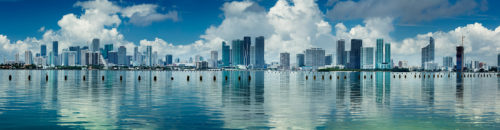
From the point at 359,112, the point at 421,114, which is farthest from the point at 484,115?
the point at 359,112

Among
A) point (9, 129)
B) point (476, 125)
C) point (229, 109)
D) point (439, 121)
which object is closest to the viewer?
point (9, 129)

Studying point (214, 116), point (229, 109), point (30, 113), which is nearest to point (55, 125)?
point (30, 113)

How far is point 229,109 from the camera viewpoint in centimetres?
3186

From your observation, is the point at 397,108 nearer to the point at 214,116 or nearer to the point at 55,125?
the point at 214,116

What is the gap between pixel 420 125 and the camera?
2436 centimetres

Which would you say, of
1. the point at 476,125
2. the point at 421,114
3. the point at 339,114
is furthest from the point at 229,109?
the point at 476,125

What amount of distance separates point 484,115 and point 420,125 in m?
8.03

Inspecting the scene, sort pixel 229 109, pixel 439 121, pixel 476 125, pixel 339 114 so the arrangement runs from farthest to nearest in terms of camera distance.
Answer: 1. pixel 229 109
2. pixel 339 114
3. pixel 439 121
4. pixel 476 125

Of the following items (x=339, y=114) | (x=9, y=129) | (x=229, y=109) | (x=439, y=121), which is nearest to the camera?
(x=9, y=129)

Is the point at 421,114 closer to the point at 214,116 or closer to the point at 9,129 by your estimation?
the point at 214,116

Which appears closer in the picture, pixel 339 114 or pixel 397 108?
pixel 339 114

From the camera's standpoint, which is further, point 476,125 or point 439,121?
point 439,121

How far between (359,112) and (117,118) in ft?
55.5

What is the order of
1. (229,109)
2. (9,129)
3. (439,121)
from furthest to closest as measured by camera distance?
(229,109), (439,121), (9,129)
